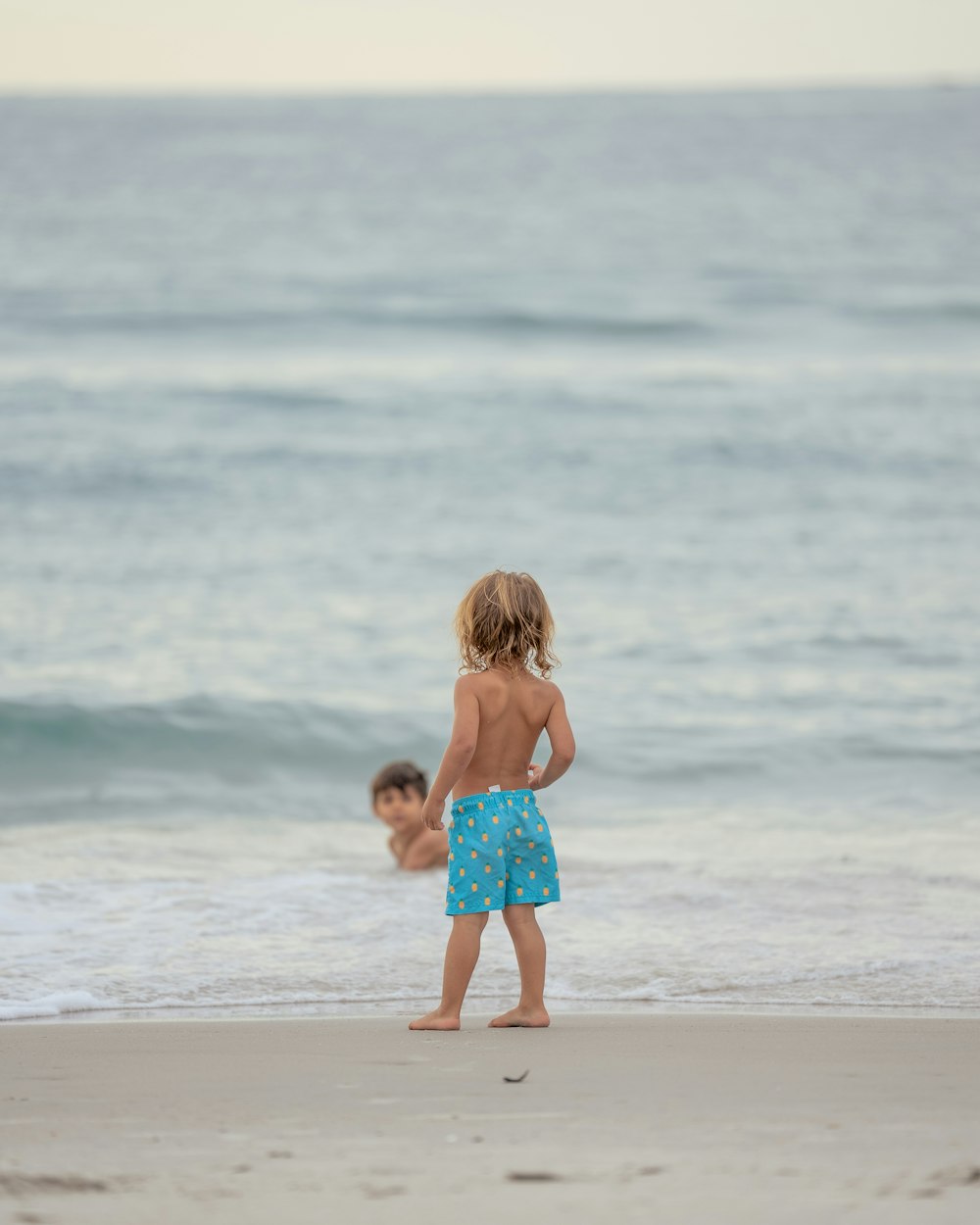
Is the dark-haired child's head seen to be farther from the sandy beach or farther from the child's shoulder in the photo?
the child's shoulder

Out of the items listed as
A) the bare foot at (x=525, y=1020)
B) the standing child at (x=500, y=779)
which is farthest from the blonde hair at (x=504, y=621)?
the bare foot at (x=525, y=1020)

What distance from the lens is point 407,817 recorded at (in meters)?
6.71

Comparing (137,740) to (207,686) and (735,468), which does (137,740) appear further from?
(735,468)

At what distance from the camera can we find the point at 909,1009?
4.27m

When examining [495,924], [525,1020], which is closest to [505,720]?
[525,1020]

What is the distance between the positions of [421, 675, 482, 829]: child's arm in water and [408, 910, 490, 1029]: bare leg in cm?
28

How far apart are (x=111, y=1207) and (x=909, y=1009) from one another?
256 centimetres

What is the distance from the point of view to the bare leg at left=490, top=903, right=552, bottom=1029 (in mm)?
3846

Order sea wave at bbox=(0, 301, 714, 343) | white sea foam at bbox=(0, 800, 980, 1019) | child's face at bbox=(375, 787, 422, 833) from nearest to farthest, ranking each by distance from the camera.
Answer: white sea foam at bbox=(0, 800, 980, 1019) < child's face at bbox=(375, 787, 422, 833) < sea wave at bbox=(0, 301, 714, 343)

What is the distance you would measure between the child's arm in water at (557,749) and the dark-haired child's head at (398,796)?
290cm

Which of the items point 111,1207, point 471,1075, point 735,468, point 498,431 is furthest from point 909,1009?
point 498,431

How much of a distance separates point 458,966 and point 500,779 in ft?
1.62

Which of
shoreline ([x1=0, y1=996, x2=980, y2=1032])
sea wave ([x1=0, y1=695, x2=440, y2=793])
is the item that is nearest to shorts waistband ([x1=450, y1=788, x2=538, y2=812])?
shoreline ([x1=0, y1=996, x2=980, y2=1032])

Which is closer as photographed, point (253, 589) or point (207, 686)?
point (207, 686)
